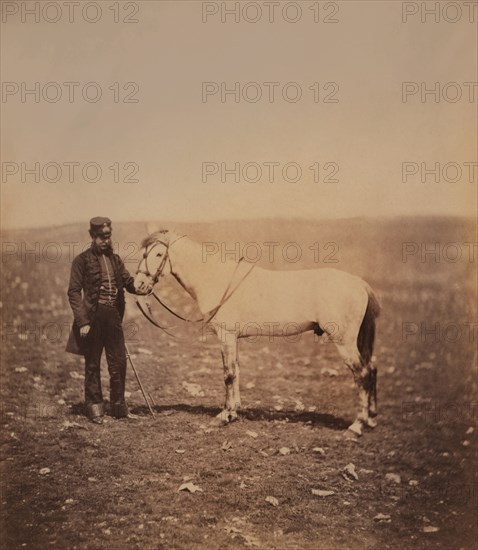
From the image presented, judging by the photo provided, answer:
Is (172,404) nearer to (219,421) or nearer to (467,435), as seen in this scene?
(219,421)

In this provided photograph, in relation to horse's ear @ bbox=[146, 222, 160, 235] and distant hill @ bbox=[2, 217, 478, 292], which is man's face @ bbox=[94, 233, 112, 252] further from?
distant hill @ bbox=[2, 217, 478, 292]

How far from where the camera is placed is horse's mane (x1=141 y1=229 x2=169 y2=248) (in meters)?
2.96

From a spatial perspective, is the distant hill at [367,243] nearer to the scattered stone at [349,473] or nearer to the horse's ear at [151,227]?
the horse's ear at [151,227]

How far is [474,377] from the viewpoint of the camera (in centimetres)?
291

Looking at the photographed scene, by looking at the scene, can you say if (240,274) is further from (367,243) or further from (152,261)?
(367,243)

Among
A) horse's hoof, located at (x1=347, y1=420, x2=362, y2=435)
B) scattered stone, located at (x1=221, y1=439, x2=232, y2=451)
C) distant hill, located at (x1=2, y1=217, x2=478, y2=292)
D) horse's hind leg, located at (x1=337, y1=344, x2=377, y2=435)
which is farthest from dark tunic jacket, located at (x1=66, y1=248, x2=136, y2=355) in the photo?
horse's hoof, located at (x1=347, y1=420, x2=362, y2=435)

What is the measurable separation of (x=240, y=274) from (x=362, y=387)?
794mm

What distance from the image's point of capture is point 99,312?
298 cm

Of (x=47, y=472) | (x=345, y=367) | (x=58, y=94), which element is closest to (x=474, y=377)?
(x=345, y=367)

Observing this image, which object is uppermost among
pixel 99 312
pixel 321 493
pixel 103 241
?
pixel 103 241

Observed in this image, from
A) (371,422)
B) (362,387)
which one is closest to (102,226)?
(362,387)

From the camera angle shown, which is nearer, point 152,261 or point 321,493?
point 321,493

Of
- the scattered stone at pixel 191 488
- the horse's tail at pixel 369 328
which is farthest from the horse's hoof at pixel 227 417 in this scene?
the horse's tail at pixel 369 328

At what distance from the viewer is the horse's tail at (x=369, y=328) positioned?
2900 mm
